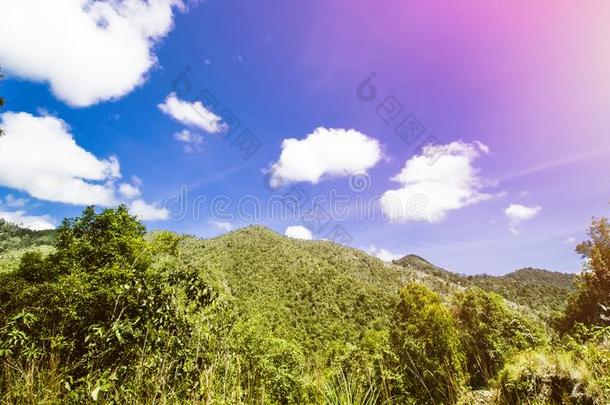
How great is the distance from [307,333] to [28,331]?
7882 cm

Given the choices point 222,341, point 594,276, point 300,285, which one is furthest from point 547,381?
point 300,285

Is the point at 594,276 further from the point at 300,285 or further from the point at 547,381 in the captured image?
the point at 300,285

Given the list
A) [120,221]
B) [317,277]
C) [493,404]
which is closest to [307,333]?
[317,277]

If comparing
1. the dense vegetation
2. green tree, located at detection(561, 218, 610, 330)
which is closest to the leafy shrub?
the dense vegetation

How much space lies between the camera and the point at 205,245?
108 meters

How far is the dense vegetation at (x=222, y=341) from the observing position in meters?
2.56

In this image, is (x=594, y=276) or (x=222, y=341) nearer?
(x=222, y=341)

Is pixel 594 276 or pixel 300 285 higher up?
pixel 300 285

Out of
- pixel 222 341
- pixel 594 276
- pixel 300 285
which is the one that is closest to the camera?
pixel 222 341

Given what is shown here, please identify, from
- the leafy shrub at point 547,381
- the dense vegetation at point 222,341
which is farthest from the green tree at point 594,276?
the leafy shrub at point 547,381

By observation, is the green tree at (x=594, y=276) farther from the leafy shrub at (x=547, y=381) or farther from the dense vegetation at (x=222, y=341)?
the leafy shrub at (x=547, y=381)

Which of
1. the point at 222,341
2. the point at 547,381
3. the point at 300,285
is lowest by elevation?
the point at 547,381

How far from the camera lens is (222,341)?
3111 millimetres

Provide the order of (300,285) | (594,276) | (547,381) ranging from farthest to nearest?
(300,285) → (594,276) → (547,381)
